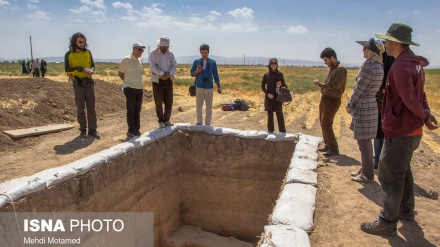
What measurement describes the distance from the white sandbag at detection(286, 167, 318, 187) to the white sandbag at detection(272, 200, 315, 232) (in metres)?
0.59

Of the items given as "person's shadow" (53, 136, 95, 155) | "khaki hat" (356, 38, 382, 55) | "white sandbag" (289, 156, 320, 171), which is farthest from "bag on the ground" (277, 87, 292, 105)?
"person's shadow" (53, 136, 95, 155)

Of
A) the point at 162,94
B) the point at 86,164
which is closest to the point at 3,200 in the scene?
the point at 86,164

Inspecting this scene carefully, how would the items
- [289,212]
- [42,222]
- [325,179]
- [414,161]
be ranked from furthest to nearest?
[414,161]
[325,179]
[42,222]
[289,212]

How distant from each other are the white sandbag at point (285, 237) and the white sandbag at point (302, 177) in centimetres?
112

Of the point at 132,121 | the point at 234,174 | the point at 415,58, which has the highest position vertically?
the point at 415,58

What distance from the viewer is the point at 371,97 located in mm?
4047

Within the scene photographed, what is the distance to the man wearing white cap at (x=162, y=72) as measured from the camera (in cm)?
574

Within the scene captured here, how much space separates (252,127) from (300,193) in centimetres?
528

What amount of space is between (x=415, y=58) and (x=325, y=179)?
2.05m

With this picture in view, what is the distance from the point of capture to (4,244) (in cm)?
316

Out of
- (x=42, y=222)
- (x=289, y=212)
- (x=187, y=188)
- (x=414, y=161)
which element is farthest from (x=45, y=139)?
(x=414, y=161)

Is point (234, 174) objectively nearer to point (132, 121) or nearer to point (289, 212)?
point (132, 121)

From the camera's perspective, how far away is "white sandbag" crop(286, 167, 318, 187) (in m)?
3.90

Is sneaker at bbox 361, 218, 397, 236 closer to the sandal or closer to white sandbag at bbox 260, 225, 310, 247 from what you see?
white sandbag at bbox 260, 225, 310, 247
